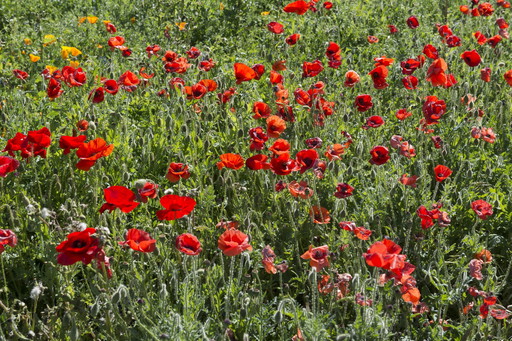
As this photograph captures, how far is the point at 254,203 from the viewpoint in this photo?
126 inches

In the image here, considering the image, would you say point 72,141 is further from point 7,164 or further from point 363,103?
point 363,103

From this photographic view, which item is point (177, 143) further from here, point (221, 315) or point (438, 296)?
point (438, 296)

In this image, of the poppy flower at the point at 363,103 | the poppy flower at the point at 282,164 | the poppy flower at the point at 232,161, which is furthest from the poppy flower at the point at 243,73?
the poppy flower at the point at 282,164

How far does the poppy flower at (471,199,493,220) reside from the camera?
8.29 feet

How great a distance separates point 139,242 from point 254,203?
1.17m

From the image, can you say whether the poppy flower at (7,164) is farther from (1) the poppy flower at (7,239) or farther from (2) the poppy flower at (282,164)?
(2) the poppy flower at (282,164)

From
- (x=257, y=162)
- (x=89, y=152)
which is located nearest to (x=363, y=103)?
(x=257, y=162)

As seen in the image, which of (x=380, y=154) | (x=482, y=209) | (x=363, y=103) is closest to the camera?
(x=482, y=209)

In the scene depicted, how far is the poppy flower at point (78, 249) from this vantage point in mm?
1883

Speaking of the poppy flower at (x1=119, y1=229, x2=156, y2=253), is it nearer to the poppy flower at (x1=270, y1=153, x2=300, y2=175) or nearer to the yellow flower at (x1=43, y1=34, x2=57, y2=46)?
the poppy flower at (x1=270, y1=153, x2=300, y2=175)

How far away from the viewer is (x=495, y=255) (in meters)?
2.83

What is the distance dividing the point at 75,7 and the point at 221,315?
5.08 m

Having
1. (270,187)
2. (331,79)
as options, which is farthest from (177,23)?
(270,187)

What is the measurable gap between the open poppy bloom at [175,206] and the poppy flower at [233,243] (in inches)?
6.3
